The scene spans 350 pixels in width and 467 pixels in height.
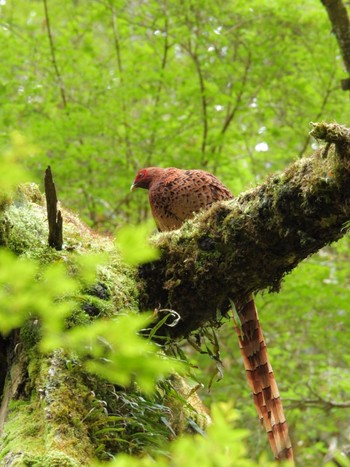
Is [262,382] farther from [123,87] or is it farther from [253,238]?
[123,87]

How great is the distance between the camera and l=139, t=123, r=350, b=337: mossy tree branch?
2.44 meters

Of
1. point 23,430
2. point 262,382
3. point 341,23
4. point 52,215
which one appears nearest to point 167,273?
point 52,215

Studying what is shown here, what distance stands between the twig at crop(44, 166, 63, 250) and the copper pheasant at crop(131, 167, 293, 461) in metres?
0.78

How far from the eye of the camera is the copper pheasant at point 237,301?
3.10 m

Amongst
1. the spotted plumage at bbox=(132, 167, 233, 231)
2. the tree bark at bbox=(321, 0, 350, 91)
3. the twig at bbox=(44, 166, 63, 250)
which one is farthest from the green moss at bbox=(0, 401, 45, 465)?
the tree bark at bbox=(321, 0, 350, 91)

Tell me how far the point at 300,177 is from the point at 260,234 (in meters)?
0.30

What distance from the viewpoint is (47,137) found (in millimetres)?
6633

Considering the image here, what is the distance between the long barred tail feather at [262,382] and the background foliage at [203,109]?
3367mm

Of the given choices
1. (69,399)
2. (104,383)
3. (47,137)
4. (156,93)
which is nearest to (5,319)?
(69,399)

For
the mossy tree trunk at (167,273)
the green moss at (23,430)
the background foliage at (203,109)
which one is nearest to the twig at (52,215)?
the mossy tree trunk at (167,273)

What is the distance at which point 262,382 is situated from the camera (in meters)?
3.18

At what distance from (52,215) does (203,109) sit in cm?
480

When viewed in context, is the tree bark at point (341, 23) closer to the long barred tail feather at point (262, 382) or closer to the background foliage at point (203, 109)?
the background foliage at point (203, 109)

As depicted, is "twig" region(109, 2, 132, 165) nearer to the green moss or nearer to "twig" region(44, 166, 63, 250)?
"twig" region(44, 166, 63, 250)
